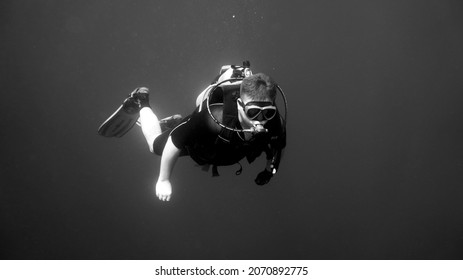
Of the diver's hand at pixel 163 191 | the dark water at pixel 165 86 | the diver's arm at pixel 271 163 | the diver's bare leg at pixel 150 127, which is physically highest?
the dark water at pixel 165 86

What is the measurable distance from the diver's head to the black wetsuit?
10cm

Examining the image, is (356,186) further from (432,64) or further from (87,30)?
(87,30)

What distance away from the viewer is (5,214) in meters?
11.0

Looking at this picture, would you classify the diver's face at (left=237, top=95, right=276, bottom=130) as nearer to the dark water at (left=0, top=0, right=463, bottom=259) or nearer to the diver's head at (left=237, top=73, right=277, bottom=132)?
the diver's head at (left=237, top=73, right=277, bottom=132)

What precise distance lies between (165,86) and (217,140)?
9.90 m

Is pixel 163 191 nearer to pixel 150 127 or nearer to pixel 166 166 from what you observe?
pixel 166 166

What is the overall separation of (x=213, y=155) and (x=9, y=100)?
967 centimetres

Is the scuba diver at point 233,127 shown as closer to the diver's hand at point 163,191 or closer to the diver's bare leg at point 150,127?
the diver's hand at point 163,191

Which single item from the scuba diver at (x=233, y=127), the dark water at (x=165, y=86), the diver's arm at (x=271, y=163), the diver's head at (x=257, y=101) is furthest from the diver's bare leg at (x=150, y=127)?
the dark water at (x=165, y=86)

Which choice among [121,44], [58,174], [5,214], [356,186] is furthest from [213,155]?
[356,186]

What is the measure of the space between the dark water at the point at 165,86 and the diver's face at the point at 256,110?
30.9 feet

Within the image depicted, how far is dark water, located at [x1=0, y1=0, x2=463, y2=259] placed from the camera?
10484 mm

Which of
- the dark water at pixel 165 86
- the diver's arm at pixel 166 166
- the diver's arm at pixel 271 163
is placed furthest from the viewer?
the dark water at pixel 165 86

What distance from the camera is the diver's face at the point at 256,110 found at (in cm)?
203
